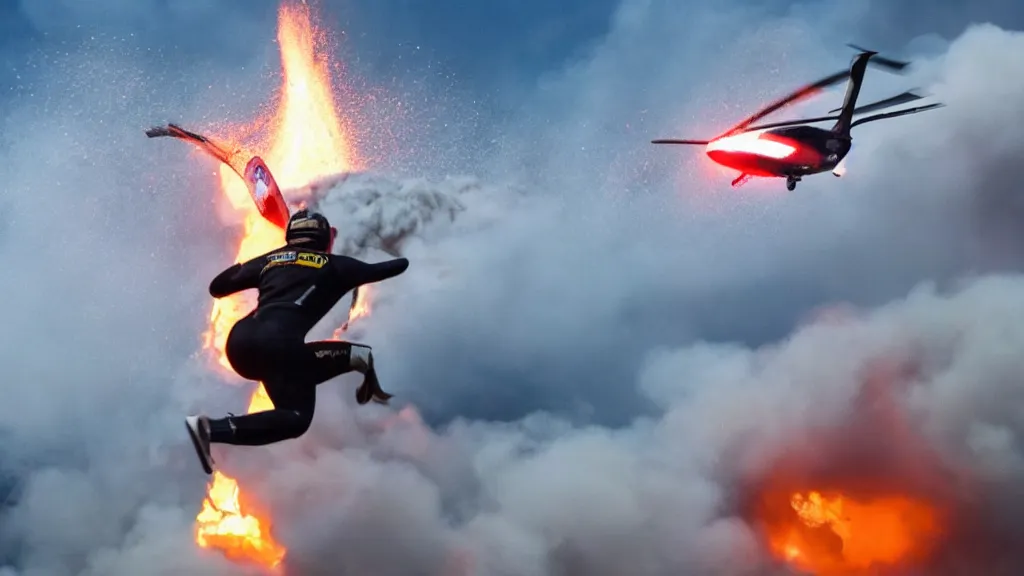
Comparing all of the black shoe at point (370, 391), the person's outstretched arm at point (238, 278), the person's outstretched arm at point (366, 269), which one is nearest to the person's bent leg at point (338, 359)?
the black shoe at point (370, 391)

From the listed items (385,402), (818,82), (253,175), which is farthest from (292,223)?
(818,82)

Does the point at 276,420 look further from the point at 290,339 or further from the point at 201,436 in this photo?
the point at 290,339

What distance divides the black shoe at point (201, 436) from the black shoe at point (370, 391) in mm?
2036

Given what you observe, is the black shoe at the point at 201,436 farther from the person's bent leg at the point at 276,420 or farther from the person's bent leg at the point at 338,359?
the person's bent leg at the point at 338,359

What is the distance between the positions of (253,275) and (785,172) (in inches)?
800

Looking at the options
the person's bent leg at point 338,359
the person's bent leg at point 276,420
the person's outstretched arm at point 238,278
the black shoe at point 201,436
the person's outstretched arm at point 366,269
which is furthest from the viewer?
the person's outstretched arm at point 238,278

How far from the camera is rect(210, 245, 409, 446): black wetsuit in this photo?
10.6 metres

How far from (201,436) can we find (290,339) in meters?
Result: 1.79

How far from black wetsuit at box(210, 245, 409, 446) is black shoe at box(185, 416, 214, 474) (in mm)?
367

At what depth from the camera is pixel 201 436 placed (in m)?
9.66

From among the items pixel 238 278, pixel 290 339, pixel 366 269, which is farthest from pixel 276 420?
pixel 238 278

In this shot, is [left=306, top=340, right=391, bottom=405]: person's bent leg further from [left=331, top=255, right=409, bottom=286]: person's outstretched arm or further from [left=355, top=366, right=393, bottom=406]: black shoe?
[left=331, top=255, right=409, bottom=286]: person's outstretched arm

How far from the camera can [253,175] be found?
15.9 m

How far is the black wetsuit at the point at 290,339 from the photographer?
10555 millimetres
